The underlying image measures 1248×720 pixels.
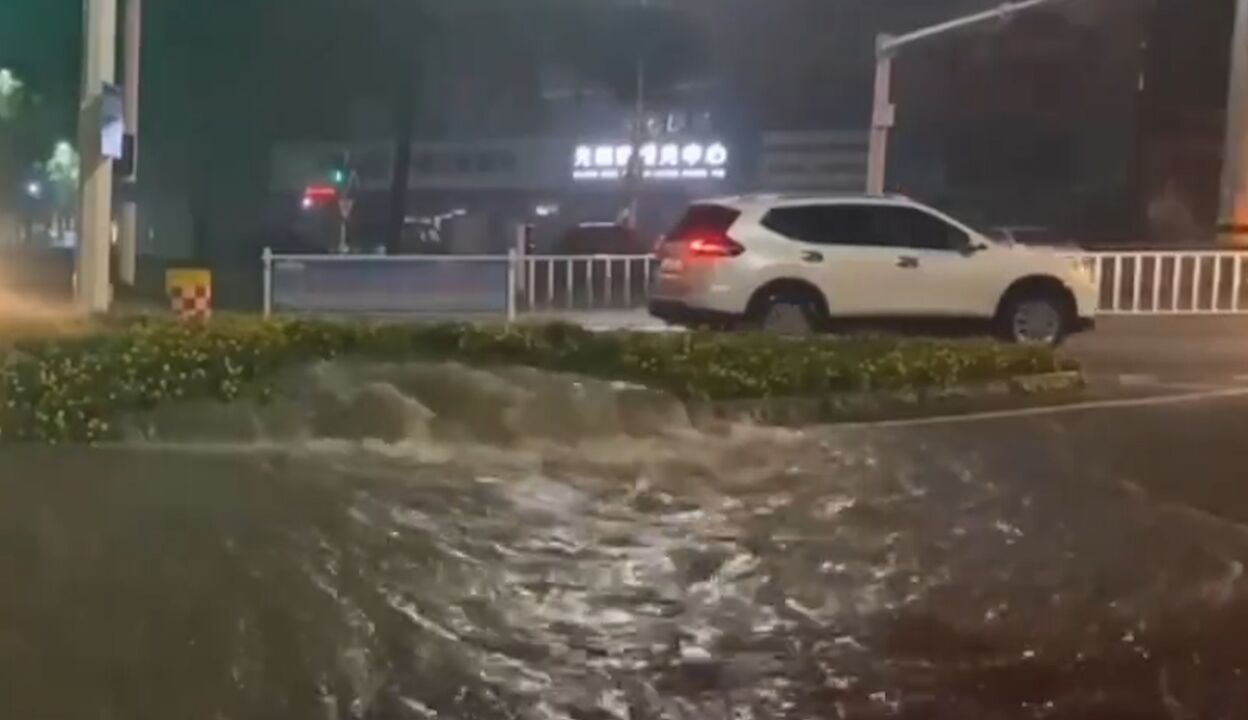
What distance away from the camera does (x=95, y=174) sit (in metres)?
16.0

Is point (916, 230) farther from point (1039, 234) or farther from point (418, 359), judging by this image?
point (1039, 234)

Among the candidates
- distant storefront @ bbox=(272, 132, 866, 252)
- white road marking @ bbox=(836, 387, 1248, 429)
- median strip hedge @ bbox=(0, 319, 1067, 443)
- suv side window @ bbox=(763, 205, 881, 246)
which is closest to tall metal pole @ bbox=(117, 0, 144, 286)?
suv side window @ bbox=(763, 205, 881, 246)

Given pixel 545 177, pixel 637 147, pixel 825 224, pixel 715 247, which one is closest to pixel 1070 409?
pixel 825 224

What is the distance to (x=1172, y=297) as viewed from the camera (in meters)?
24.2

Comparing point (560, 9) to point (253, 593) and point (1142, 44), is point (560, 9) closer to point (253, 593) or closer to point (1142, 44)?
point (1142, 44)

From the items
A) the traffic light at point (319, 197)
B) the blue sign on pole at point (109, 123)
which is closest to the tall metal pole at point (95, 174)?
the blue sign on pole at point (109, 123)

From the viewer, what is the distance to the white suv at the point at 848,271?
55.7ft

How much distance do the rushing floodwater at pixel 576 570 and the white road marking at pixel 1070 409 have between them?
0.42m

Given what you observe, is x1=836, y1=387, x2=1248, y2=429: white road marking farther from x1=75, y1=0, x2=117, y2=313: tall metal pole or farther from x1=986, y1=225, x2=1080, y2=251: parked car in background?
x1=986, y1=225, x2=1080, y2=251: parked car in background

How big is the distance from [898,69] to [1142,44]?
6261 mm

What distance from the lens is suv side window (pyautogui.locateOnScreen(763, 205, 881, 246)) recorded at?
56.6 feet

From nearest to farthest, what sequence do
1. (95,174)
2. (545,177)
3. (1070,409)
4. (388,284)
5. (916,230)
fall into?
(1070,409), (95,174), (916,230), (388,284), (545,177)

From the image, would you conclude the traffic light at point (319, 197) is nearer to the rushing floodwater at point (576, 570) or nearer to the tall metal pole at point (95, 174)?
the tall metal pole at point (95, 174)

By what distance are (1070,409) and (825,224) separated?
408 cm
